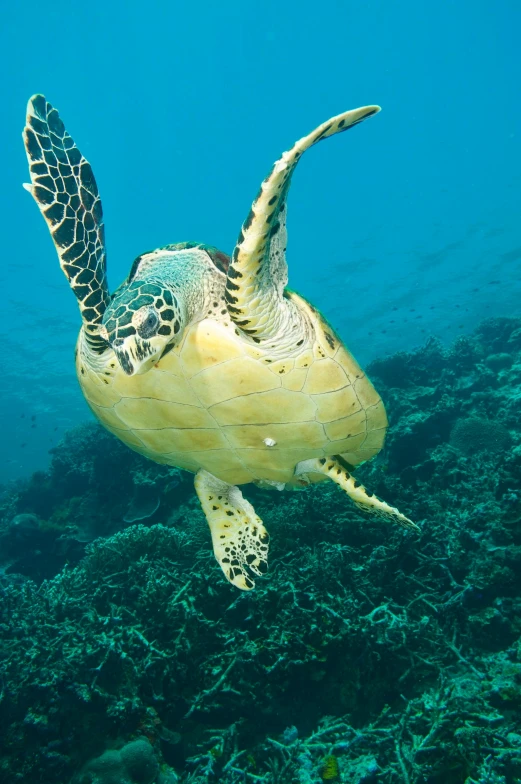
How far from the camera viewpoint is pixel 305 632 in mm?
3211

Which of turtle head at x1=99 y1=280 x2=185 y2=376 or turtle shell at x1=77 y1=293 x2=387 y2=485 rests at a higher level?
turtle head at x1=99 y1=280 x2=185 y2=376

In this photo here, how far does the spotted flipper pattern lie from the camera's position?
205cm

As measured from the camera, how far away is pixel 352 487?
11.3 feet

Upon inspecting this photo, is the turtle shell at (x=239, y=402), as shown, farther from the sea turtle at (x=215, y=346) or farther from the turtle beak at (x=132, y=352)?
the turtle beak at (x=132, y=352)

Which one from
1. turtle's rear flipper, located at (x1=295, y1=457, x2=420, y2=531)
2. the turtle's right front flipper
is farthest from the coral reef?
the turtle's right front flipper

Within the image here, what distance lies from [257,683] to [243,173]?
219 ft

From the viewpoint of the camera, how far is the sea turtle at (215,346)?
224cm

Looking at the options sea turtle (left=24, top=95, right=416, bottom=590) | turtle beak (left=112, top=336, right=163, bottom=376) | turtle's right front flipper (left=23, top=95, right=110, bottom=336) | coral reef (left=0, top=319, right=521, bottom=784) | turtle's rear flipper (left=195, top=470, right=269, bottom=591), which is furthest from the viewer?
turtle's rear flipper (left=195, top=470, right=269, bottom=591)

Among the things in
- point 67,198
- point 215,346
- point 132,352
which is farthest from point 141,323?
point 67,198

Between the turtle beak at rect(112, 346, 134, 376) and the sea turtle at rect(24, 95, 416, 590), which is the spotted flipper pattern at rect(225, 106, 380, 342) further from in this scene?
the turtle beak at rect(112, 346, 134, 376)

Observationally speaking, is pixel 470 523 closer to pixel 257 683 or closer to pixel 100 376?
pixel 257 683

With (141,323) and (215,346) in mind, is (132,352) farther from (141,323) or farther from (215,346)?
(215,346)

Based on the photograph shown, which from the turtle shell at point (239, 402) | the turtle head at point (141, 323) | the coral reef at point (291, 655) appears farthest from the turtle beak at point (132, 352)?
the coral reef at point (291, 655)

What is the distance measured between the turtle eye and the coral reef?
2625 mm
